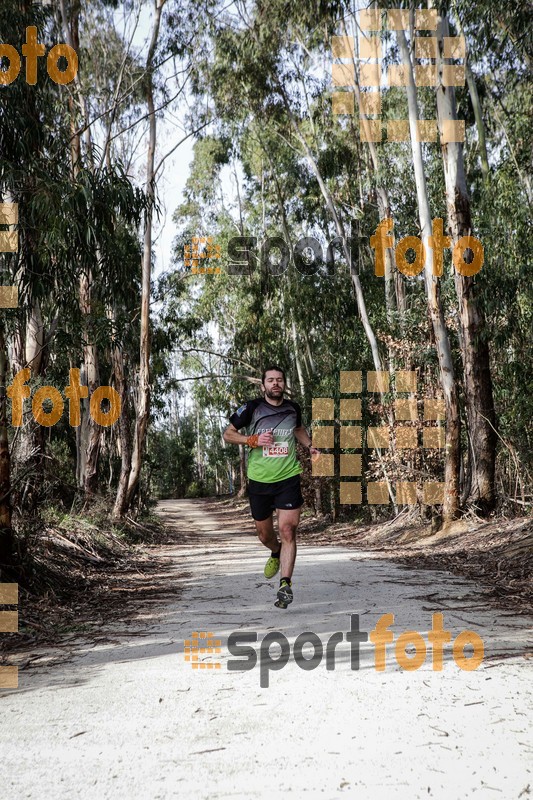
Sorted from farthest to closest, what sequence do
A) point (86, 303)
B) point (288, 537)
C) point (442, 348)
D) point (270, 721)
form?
point (86, 303), point (442, 348), point (288, 537), point (270, 721)

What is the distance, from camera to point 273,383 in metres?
6.25

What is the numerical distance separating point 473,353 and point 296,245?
14.2 m

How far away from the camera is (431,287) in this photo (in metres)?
12.8

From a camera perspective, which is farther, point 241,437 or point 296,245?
point 296,245

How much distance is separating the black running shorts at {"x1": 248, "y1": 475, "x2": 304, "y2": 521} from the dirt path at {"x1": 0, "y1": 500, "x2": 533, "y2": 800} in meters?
0.97

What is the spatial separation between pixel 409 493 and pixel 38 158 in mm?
9545

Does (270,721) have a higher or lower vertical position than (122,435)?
lower

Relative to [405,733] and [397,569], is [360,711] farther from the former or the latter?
[397,569]

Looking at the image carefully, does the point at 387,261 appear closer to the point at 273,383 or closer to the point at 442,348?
the point at 442,348

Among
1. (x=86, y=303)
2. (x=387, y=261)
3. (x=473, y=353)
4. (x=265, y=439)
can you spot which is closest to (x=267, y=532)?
(x=265, y=439)

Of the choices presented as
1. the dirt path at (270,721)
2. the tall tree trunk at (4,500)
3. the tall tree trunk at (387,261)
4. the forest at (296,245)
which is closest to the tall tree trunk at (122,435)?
the forest at (296,245)

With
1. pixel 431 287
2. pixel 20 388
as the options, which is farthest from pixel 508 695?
pixel 431 287

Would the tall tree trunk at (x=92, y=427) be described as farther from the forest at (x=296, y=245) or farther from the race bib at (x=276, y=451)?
the race bib at (x=276, y=451)

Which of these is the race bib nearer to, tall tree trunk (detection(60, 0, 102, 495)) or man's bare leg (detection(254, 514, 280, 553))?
man's bare leg (detection(254, 514, 280, 553))
